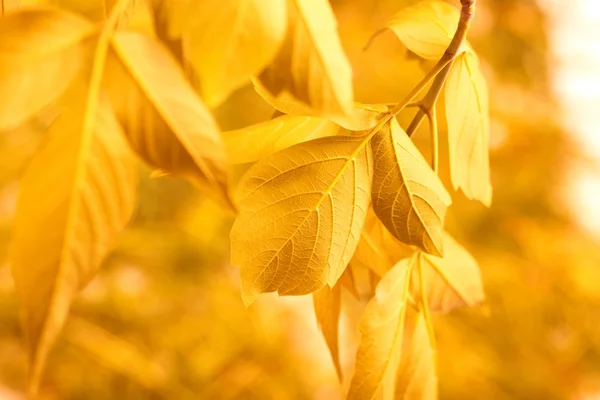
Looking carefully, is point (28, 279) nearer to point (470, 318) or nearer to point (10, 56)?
point (10, 56)

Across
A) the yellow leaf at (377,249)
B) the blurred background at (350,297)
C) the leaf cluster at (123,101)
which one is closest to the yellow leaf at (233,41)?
the leaf cluster at (123,101)

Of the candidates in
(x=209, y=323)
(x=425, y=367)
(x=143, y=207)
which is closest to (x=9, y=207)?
(x=143, y=207)

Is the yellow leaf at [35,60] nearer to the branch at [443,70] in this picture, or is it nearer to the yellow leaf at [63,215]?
the yellow leaf at [63,215]

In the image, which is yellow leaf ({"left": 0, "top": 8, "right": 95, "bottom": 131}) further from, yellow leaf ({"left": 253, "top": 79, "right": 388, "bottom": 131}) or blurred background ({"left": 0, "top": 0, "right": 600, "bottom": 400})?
blurred background ({"left": 0, "top": 0, "right": 600, "bottom": 400})

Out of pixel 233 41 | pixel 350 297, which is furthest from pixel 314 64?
pixel 350 297

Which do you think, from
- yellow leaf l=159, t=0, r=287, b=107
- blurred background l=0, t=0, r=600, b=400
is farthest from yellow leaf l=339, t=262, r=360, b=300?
blurred background l=0, t=0, r=600, b=400
